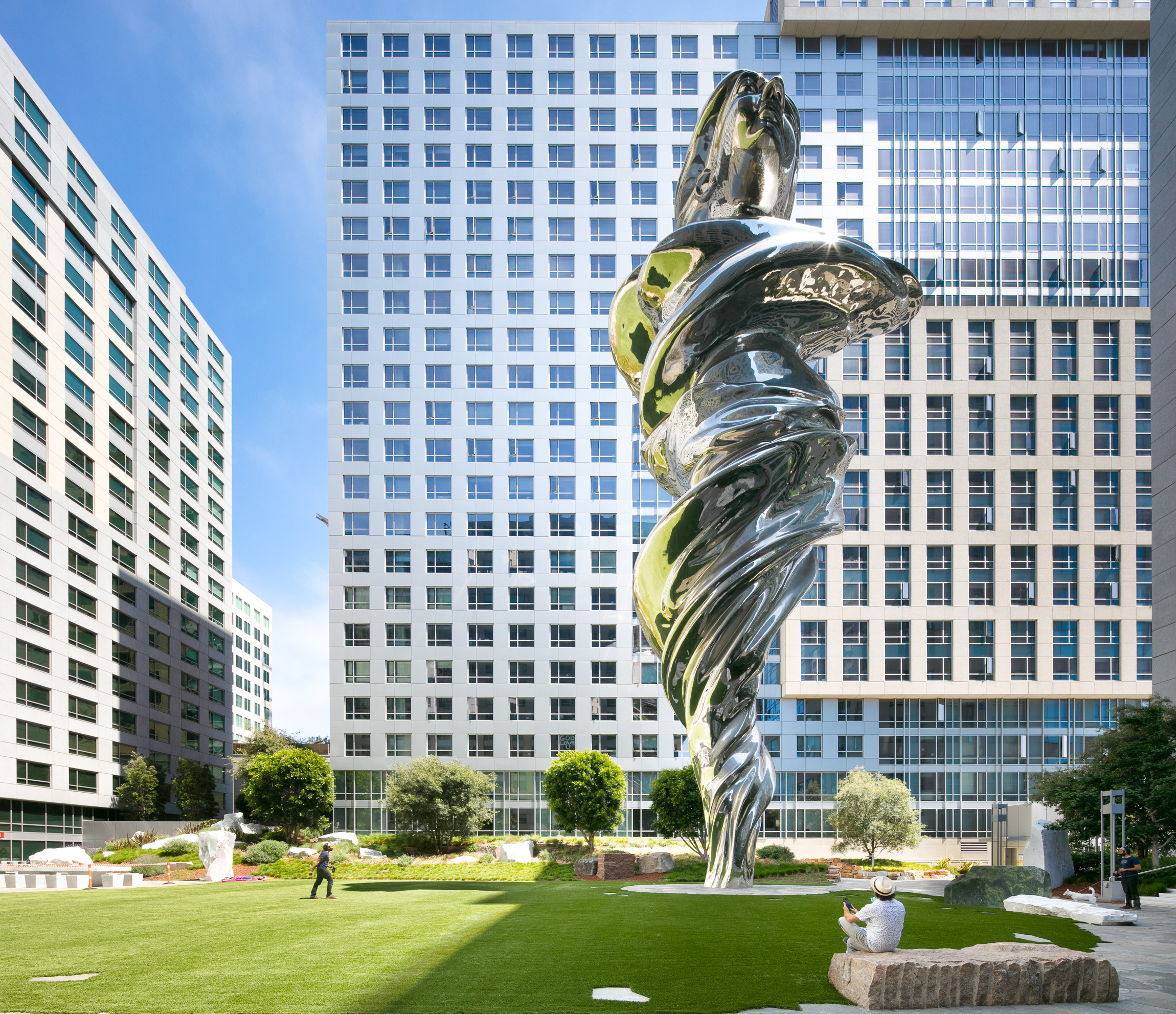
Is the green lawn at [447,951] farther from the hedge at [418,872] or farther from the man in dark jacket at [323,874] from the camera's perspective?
the hedge at [418,872]

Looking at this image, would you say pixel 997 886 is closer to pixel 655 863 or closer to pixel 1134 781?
pixel 1134 781

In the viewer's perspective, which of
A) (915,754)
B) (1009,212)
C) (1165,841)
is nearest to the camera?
(1165,841)

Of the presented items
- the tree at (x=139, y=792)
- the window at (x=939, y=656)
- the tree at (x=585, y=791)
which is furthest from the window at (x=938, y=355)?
the tree at (x=139, y=792)

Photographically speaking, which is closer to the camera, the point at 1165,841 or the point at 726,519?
the point at 726,519

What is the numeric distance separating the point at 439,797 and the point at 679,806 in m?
12.0

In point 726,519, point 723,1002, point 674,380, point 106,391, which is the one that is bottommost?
point 723,1002

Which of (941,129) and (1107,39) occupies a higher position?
(1107,39)

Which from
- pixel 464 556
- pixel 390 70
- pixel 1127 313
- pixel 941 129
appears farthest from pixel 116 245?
pixel 1127 313

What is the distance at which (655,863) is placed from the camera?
35000 mm

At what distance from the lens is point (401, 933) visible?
15516 mm

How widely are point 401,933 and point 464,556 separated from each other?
44.7 m

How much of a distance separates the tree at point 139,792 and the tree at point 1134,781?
162ft

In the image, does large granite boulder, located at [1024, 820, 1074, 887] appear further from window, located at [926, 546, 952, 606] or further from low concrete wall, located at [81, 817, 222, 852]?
low concrete wall, located at [81, 817, 222, 852]

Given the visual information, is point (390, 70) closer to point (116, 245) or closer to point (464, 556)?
point (116, 245)
